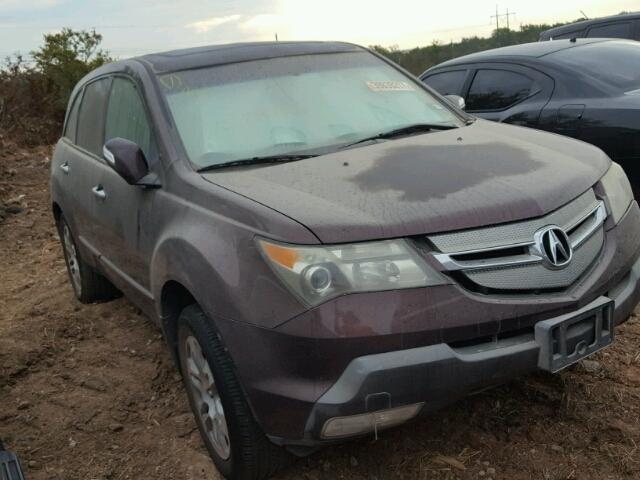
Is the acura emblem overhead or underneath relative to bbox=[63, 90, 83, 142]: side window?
underneath

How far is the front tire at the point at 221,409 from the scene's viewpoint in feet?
8.43

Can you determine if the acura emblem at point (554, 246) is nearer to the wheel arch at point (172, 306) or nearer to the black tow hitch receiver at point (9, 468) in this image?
the wheel arch at point (172, 306)

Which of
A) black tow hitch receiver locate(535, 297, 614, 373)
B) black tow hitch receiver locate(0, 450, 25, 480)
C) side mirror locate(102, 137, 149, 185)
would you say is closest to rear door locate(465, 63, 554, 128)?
black tow hitch receiver locate(535, 297, 614, 373)

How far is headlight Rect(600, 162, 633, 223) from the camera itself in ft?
9.44

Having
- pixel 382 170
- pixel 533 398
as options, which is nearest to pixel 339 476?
pixel 533 398

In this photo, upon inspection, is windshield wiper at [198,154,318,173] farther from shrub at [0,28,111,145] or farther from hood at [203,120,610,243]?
shrub at [0,28,111,145]

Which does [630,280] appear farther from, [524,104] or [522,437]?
[524,104]

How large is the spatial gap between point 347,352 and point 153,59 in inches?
87.7

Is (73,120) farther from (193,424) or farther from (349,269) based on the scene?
(349,269)

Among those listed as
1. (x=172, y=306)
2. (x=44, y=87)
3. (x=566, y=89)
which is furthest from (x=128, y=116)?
(x=44, y=87)

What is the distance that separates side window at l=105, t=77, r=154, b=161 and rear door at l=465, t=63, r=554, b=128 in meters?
3.19

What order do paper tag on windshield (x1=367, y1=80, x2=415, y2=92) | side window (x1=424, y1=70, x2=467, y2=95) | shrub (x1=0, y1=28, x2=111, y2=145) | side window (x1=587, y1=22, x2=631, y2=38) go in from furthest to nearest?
shrub (x1=0, y1=28, x2=111, y2=145) → side window (x1=587, y1=22, x2=631, y2=38) → side window (x1=424, y1=70, x2=467, y2=95) → paper tag on windshield (x1=367, y1=80, x2=415, y2=92)

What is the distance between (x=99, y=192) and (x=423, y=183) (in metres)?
2.08

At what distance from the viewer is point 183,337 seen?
2.95m
